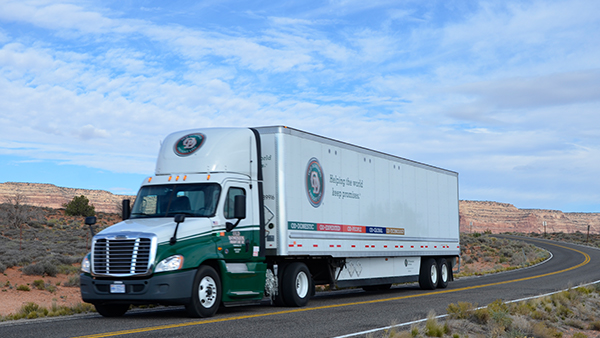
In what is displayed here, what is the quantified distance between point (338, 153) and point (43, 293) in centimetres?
1393

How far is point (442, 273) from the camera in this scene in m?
22.8

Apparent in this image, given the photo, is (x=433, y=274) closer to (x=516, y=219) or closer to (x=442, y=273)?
(x=442, y=273)

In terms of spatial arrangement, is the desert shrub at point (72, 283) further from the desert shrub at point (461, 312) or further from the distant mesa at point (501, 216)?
the distant mesa at point (501, 216)

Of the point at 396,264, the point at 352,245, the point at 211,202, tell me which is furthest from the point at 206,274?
the point at 396,264

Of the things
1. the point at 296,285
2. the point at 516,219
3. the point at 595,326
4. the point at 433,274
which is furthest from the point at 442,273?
the point at 516,219

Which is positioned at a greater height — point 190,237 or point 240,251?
point 190,237

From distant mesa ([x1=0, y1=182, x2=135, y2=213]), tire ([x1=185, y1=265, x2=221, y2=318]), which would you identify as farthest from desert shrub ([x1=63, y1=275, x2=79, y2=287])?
distant mesa ([x1=0, y1=182, x2=135, y2=213])

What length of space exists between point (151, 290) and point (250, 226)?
2.96 meters

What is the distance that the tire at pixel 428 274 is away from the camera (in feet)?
71.2

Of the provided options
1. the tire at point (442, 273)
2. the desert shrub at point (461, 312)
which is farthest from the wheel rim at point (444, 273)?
the desert shrub at point (461, 312)

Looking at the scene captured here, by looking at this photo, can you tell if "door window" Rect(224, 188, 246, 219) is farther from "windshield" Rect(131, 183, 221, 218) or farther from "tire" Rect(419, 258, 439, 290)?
→ "tire" Rect(419, 258, 439, 290)

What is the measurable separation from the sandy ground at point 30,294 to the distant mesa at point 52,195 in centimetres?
9206

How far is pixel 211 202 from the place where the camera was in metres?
13.0

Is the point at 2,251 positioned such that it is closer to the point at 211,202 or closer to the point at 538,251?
the point at 211,202
